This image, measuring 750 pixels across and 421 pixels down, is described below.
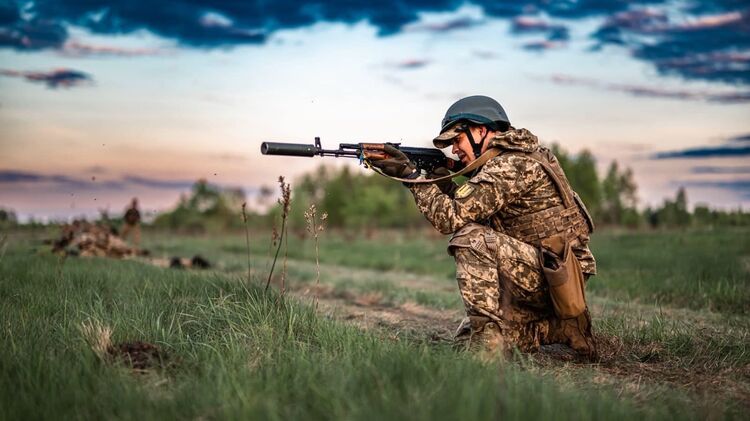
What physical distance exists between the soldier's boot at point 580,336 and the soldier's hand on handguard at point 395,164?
5.68ft

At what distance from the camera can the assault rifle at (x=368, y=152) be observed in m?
4.71

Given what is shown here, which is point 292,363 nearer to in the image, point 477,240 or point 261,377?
point 261,377

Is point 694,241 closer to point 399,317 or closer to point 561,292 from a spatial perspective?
point 399,317

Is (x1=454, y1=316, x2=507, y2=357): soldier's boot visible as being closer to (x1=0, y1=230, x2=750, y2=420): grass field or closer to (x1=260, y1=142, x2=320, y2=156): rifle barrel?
(x1=0, y1=230, x2=750, y2=420): grass field

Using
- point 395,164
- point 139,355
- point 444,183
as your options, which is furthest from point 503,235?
point 139,355

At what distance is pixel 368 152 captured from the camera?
16.7 feet

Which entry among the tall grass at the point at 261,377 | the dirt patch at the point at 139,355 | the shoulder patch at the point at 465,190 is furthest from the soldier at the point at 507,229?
the dirt patch at the point at 139,355

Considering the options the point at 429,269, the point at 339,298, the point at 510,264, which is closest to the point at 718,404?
the point at 510,264

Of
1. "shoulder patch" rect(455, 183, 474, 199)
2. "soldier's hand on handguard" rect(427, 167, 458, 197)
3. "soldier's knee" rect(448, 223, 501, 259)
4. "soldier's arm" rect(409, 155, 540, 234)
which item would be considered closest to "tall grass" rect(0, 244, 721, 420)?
"soldier's knee" rect(448, 223, 501, 259)

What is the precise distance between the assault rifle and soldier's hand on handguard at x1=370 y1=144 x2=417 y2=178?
0.15 feet

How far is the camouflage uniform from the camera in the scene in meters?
4.65

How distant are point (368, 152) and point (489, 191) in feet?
3.61

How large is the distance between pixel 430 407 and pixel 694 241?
1420 cm

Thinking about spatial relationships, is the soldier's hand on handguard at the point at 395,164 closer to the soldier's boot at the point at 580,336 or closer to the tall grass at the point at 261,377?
the tall grass at the point at 261,377
